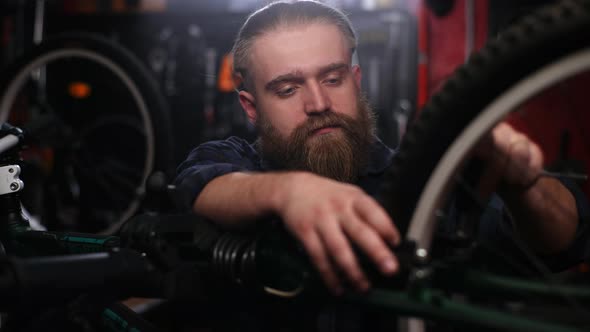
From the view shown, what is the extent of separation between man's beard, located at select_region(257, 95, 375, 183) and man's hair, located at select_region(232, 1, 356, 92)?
10 cm

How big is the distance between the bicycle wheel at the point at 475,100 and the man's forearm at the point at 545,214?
93mm

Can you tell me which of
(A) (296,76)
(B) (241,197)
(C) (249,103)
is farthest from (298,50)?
(B) (241,197)

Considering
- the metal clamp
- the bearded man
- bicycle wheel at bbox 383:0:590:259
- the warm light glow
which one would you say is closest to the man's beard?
the bearded man

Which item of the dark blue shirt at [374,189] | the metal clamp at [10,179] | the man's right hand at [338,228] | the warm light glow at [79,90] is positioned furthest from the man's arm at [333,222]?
the warm light glow at [79,90]

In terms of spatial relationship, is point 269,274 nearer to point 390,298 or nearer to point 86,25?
point 390,298

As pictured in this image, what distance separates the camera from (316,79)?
0.69m

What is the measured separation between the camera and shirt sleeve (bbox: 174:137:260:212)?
56 cm

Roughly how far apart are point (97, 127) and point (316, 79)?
6.22 feet

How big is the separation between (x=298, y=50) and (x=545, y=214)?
1.18 ft

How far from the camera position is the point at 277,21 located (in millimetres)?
735

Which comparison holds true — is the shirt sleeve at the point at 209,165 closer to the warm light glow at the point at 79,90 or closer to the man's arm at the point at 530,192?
the man's arm at the point at 530,192

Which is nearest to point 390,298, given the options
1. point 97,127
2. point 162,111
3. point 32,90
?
point 162,111

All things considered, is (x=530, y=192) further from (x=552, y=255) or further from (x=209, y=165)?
(x=209, y=165)

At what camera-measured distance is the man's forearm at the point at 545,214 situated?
0.52 m
